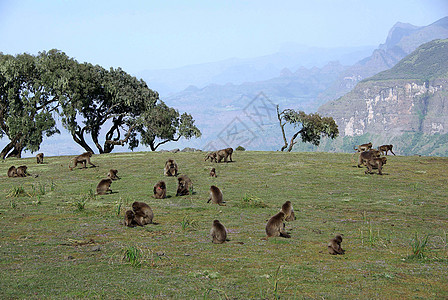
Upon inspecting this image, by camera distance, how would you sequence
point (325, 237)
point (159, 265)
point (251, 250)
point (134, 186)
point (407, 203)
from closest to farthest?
point (159, 265)
point (251, 250)
point (325, 237)
point (407, 203)
point (134, 186)

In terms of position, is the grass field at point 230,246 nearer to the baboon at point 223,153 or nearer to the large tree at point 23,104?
the baboon at point 223,153

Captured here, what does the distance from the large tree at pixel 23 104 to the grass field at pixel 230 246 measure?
3240 cm

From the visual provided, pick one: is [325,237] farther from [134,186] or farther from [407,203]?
[134,186]

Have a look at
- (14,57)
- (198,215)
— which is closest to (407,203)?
(198,215)

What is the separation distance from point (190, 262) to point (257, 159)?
2658cm

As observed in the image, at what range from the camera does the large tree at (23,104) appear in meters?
50.0

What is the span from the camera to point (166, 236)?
1159cm

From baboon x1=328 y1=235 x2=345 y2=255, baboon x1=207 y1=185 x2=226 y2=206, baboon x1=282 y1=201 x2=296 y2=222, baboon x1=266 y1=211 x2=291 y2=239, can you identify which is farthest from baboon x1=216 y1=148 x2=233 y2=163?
baboon x1=328 y1=235 x2=345 y2=255

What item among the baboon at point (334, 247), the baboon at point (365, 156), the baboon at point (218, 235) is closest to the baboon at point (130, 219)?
the baboon at point (218, 235)

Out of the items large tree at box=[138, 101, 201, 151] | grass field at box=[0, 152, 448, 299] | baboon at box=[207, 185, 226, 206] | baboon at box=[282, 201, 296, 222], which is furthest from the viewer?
large tree at box=[138, 101, 201, 151]

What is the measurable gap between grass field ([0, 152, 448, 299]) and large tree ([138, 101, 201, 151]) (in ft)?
127

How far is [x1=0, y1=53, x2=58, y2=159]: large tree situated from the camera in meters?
50.0

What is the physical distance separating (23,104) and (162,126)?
18243 millimetres

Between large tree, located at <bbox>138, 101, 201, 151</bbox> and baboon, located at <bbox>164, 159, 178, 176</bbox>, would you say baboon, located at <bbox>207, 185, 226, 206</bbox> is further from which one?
large tree, located at <bbox>138, 101, 201, 151</bbox>
